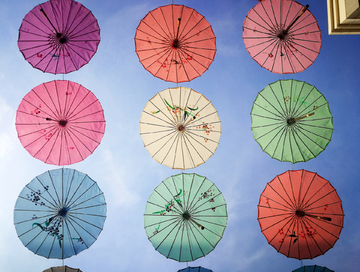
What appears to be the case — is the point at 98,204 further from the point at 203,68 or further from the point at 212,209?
the point at 203,68

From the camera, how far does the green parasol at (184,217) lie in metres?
5.73

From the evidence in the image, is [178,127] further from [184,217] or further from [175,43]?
[184,217]

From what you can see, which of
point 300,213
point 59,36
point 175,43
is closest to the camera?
point 59,36

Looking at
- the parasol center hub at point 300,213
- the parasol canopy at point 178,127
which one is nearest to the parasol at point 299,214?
the parasol center hub at point 300,213

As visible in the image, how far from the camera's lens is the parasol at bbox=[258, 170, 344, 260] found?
5965 mm

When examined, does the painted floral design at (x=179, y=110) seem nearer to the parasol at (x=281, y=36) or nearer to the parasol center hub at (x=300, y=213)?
the parasol at (x=281, y=36)

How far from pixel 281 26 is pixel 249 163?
3714mm

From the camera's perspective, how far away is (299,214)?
5930mm

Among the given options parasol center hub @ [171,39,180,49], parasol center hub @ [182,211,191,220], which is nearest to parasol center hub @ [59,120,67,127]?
parasol center hub @ [171,39,180,49]

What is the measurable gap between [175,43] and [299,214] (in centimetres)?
524

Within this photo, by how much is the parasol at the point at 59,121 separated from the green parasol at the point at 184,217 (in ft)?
7.21

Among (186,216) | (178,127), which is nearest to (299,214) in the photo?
(186,216)

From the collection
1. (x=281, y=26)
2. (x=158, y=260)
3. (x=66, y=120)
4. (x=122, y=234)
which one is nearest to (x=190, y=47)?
(x=281, y=26)

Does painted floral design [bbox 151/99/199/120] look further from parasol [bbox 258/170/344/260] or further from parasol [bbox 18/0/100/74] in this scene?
parasol [bbox 258/170/344/260]
